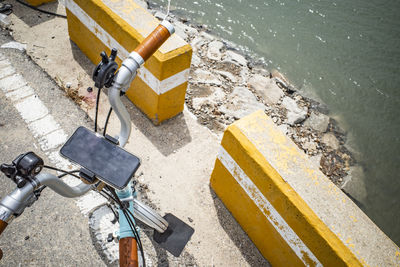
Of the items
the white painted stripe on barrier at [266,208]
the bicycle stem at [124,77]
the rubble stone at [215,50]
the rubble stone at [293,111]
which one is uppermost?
the bicycle stem at [124,77]

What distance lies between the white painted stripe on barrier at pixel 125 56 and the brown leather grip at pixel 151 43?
188 centimetres

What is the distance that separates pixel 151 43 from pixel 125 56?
2456 millimetres

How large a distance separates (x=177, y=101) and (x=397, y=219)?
173 inches

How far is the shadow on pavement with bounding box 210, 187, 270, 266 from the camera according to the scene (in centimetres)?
334

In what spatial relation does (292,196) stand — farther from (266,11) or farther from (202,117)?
(266,11)

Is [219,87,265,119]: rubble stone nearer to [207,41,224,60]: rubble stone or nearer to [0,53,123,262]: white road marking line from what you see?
[207,41,224,60]: rubble stone

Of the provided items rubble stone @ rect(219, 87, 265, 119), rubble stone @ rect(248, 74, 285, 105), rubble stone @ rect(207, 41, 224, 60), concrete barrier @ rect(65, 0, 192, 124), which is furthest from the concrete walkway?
rubble stone @ rect(207, 41, 224, 60)

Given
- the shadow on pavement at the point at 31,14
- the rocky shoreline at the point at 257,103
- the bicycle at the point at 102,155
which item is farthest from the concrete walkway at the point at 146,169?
the bicycle at the point at 102,155

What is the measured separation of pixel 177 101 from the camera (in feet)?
13.9

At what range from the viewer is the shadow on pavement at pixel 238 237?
334 centimetres

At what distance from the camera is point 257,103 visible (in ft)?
17.8

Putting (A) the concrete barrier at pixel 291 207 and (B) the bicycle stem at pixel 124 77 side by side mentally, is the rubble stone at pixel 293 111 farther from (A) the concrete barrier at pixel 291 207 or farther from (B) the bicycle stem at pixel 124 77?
(B) the bicycle stem at pixel 124 77

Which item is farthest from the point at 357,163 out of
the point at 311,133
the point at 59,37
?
the point at 59,37

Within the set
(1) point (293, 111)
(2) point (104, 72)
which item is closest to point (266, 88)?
(1) point (293, 111)
